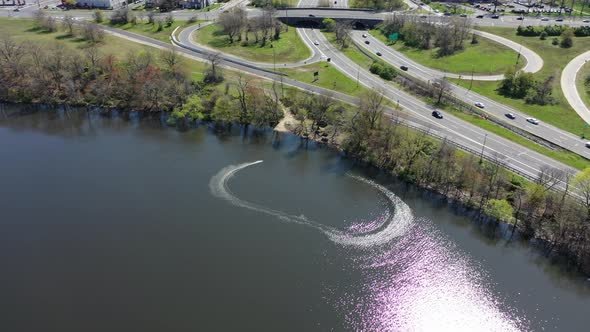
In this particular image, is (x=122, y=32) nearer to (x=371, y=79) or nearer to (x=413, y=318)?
(x=371, y=79)

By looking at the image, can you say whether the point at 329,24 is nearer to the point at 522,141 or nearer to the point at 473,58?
the point at 473,58

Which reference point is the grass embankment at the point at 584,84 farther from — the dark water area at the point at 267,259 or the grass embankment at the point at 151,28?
the grass embankment at the point at 151,28

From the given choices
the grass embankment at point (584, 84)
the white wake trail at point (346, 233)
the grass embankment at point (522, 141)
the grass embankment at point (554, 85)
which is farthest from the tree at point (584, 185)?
the grass embankment at point (584, 84)

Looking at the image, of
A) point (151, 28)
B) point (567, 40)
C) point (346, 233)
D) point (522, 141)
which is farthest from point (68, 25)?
point (567, 40)

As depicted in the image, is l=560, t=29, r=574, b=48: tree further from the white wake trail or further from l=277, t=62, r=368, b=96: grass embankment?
the white wake trail

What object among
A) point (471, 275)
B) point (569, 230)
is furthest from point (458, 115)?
point (471, 275)

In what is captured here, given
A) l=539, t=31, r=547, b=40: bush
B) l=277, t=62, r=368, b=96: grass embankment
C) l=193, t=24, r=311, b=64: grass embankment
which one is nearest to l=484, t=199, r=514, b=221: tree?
l=277, t=62, r=368, b=96: grass embankment
